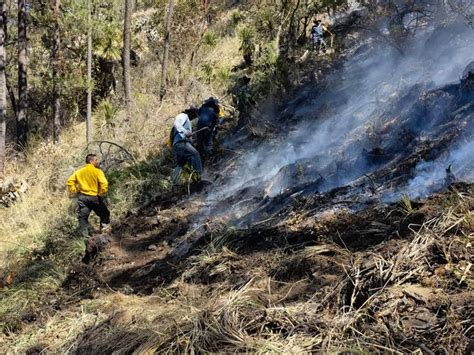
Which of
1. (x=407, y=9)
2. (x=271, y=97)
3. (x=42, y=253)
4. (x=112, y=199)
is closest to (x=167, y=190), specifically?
A: (x=112, y=199)

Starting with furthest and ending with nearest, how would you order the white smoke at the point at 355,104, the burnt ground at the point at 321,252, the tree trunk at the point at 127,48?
the tree trunk at the point at 127,48 → the white smoke at the point at 355,104 → the burnt ground at the point at 321,252

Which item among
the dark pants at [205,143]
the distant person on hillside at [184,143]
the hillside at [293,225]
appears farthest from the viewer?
the dark pants at [205,143]

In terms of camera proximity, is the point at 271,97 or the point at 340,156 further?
the point at 271,97

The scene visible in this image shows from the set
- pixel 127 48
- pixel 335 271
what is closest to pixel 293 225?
pixel 335 271

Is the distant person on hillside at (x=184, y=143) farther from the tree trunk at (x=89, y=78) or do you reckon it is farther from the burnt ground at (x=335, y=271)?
the tree trunk at (x=89, y=78)

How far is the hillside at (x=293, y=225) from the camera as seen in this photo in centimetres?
436

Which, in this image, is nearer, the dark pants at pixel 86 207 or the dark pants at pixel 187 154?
the dark pants at pixel 86 207

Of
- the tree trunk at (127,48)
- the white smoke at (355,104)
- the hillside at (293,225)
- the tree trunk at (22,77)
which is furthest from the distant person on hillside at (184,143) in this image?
the tree trunk at (22,77)

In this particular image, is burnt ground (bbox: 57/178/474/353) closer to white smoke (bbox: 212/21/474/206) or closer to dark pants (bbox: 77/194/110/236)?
dark pants (bbox: 77/194/110/236)

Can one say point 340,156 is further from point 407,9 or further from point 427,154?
point 407,9

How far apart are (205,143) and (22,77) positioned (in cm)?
912

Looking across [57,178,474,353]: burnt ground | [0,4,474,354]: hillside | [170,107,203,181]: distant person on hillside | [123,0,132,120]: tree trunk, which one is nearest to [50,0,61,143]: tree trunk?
[123,0,132,120]: tree trunk

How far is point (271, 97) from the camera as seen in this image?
1195 cm

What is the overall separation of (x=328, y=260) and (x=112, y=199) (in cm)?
581
